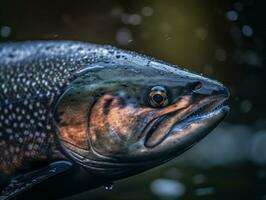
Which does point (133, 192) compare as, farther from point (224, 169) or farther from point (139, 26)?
point (139, 26)

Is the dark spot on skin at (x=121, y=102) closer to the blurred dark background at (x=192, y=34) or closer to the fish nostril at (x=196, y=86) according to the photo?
the fish nostril at (x=196, y=86)

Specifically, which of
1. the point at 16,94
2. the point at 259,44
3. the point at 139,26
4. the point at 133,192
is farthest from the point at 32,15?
the point at 16,94

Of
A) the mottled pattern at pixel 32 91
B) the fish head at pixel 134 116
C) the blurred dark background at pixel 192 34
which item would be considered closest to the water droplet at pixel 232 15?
the blurred dark background at pixel 192 34

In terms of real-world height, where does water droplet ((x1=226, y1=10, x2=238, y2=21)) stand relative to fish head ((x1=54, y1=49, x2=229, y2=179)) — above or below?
below

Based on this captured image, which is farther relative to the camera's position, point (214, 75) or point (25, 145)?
point (214, 75)

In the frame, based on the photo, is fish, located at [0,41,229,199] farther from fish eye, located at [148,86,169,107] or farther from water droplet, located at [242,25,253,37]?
water droplet, located at [242,25,253,37]

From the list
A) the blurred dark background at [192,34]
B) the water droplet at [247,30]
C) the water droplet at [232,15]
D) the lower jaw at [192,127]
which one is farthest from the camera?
the water droplet at [232,15]

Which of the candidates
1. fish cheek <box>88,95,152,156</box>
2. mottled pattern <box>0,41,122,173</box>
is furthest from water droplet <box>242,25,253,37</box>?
fish cheek <box>88,95,152,156</box>
